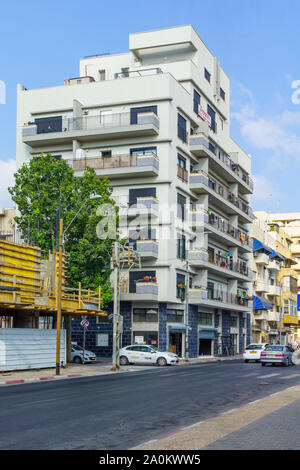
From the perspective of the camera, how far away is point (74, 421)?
12430 mm

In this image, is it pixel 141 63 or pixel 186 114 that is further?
pixel 141 63

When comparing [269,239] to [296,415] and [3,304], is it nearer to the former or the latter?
[3,304]

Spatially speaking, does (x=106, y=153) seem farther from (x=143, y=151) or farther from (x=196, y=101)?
(x=196, y=101)

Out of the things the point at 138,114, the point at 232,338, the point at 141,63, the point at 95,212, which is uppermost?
the point at 141,63

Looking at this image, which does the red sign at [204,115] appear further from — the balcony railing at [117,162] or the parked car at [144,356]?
the parked car at [144,356]

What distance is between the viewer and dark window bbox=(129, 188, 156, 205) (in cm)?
5047

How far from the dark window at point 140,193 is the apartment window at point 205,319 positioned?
540 inches

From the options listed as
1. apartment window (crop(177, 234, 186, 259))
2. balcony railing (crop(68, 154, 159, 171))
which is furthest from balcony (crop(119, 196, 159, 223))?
apartment window (crop(177, 234, 186, 259))

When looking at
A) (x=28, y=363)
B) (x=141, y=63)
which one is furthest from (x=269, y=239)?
(x=28, y=363)

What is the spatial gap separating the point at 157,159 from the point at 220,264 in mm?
16107

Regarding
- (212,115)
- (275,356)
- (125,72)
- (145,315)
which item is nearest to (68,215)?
(145,315)

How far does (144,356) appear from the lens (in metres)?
41.1

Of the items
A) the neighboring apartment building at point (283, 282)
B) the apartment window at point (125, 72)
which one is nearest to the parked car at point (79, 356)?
the apartment window at point (125, 72)
